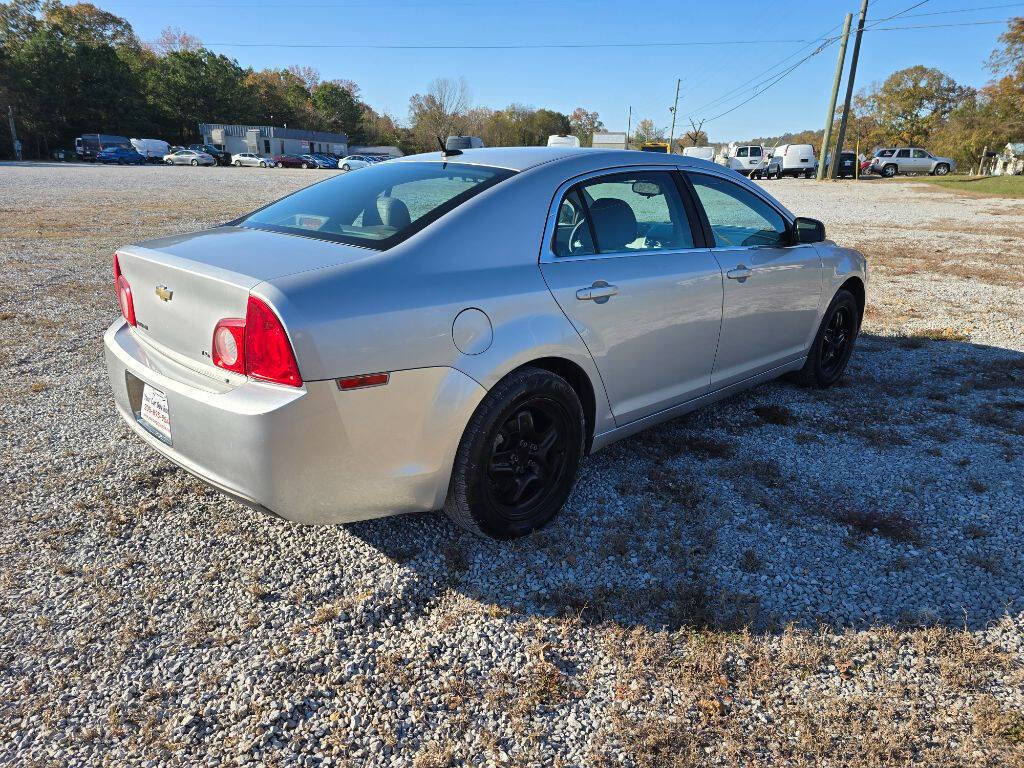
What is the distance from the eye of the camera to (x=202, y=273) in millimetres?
2391

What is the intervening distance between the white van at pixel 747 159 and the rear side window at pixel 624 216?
41.7m

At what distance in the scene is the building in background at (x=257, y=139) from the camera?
230ft

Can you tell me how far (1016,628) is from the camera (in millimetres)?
2461

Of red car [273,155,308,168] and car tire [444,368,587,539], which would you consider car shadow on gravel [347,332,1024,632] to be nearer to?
car tire [444,368,587,539]

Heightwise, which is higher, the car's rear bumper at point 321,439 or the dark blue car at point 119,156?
the dark blue car at point 119,156

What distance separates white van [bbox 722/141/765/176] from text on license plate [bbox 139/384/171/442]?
43.6 metres

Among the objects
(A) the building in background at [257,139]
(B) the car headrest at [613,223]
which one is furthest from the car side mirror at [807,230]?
(A) the building in background at [257,139]

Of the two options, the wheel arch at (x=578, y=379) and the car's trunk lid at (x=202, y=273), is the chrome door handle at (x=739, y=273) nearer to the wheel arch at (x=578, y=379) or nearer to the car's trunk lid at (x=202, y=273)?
the wheel arch at (x=578, y=379)

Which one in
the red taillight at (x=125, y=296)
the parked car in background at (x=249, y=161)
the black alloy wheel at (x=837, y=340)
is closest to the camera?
the red taillight at (x=125, y=296)

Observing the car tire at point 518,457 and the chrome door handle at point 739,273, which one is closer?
the car tire at point 518,457

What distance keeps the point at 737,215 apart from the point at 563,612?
2.60 metres

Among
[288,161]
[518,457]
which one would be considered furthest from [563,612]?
[288,161]

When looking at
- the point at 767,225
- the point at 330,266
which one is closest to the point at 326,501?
the point at 330,266

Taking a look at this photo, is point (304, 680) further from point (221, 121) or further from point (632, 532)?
point (221, 121)
